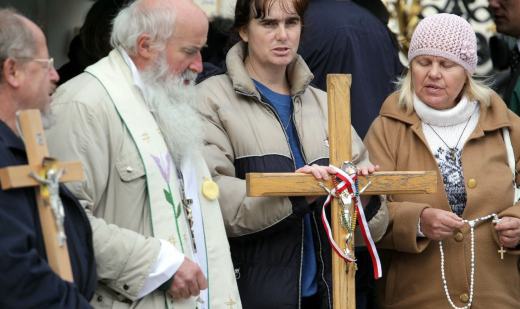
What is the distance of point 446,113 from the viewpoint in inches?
195

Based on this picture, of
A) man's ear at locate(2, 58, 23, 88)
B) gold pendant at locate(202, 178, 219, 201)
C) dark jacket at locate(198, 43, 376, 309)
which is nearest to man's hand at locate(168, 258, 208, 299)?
gold pendant at locate(202, 178, 219, 201)

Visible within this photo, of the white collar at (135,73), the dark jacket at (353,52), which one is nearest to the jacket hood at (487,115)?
the dark jacket at (353,52)

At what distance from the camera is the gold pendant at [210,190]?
170 inches

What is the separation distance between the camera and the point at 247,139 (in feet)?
15.1

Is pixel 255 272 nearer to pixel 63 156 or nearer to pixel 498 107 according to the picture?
pixel 63 156

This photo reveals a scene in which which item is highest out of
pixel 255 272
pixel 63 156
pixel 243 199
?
pixel 63 156

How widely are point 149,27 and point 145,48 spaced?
0.08 m

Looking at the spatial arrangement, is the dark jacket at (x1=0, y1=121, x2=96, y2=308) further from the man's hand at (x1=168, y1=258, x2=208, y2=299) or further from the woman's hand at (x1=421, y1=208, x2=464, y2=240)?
the woman's hand at (x1=421, y1=208, x2=464, y2=240)

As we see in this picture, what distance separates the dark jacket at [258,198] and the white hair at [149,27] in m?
0.47

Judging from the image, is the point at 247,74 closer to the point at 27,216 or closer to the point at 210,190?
the point at 210,190

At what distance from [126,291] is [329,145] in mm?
975

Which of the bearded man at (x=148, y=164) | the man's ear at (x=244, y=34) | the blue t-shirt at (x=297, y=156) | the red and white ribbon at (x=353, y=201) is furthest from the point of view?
the man's ear at (x=244, y=34)

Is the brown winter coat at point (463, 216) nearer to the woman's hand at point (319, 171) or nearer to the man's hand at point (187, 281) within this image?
the woman's hand at point (319, 171)

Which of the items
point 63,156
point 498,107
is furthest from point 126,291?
point 498,107
